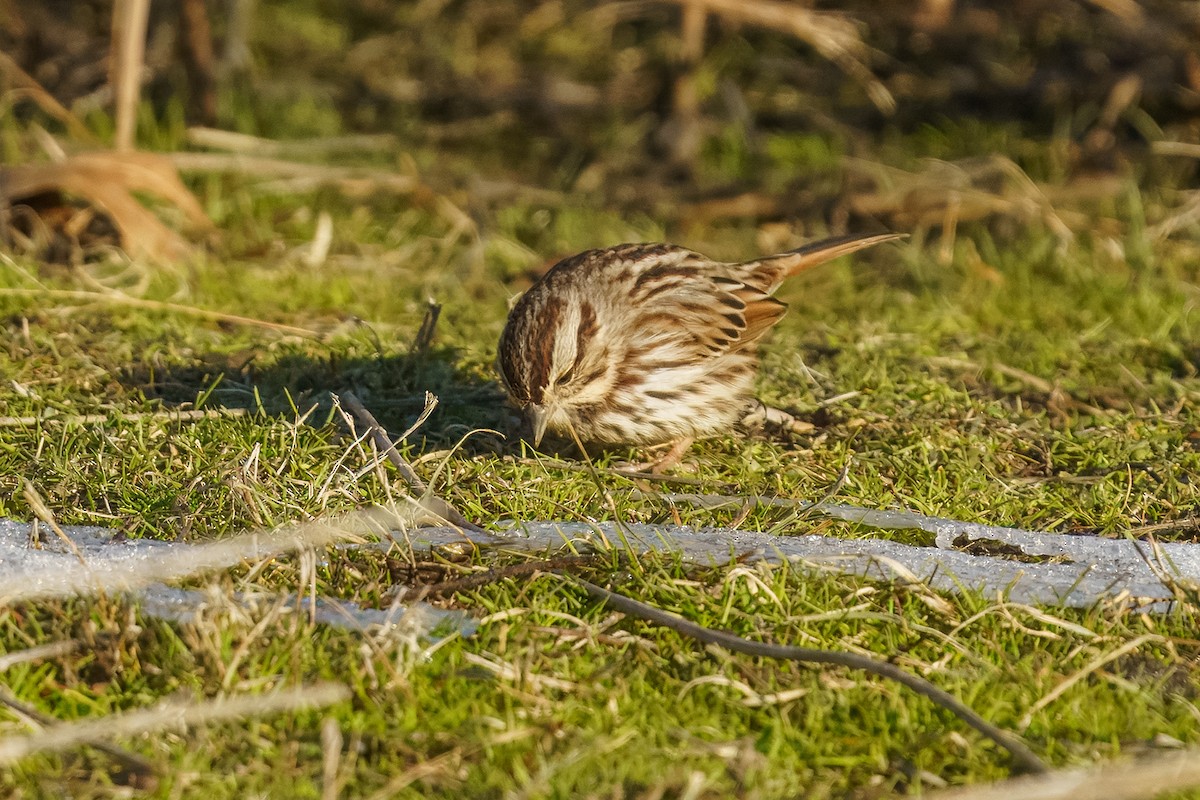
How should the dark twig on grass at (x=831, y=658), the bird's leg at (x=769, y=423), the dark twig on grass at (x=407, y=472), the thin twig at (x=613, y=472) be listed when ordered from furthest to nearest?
the bird's leg at (x=769, y=423)
the thin twig at (x=613, y=472)
the dark twig on grass at (x=407, y=472)
the dark twig on grass at (x=831, y=658)

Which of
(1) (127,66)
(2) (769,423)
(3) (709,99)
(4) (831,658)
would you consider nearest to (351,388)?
(2) (769,423)

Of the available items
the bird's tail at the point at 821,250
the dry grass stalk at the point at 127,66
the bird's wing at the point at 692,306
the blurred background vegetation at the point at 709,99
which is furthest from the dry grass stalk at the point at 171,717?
the blurred background vegetation at the point at 709,99

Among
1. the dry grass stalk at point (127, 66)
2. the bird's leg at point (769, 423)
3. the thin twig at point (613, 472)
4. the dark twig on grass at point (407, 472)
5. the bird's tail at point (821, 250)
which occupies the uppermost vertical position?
the dry grass stalk at point (127, 66)

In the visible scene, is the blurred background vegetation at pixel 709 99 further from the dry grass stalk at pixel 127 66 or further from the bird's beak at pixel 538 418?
the bird's beak at pixel 538 418

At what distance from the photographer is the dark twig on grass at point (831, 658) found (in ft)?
9.68

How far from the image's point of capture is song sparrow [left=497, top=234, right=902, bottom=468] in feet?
14.4

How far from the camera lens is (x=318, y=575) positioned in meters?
3.59

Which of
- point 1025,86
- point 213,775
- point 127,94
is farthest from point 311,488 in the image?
point 1025,86

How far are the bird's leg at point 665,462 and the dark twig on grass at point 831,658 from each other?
3.44 feet

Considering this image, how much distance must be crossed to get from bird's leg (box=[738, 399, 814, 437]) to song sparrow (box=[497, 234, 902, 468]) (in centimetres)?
6

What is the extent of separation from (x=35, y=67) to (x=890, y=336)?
5564mm

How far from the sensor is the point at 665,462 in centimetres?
458

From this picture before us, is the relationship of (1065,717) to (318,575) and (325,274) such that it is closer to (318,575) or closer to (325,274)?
(318,575)

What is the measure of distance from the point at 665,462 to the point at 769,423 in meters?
0.49
